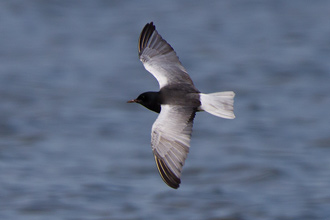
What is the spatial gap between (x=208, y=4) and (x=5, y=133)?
25.5 ft

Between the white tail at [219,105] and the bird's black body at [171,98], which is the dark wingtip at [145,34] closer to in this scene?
the bird's black body at [171,98]

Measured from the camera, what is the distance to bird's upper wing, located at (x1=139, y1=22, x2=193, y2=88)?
25.3 ft

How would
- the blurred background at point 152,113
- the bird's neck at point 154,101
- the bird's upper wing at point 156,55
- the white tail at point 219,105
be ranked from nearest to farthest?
the white tail at point 219,105 < the bird's neck at point 154,101 < the bird's upper wing at point 156,55 < the blurred background at point 152,113

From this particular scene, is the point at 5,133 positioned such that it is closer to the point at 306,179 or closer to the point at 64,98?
the point at 64,98

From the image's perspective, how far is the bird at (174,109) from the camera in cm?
669

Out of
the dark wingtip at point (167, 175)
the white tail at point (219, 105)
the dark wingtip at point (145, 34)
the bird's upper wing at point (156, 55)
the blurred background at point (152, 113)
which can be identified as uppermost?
the blurred background at point (152, 113)

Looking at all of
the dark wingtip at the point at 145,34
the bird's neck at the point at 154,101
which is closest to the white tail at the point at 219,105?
the bird's neck at the point at 154,101

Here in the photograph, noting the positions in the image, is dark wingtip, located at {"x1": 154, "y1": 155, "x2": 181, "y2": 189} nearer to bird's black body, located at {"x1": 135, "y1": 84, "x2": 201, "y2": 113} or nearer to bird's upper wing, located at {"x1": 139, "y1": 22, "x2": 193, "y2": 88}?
bird's black body, located at {"x1": 135, "y1": 84, "x2": 201, "y2": 113}

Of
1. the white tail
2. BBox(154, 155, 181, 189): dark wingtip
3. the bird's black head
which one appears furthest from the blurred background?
BBox(154, 155, 181, 189): dark wingtip

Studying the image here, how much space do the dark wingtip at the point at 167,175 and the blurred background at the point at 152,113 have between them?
14.5 feet

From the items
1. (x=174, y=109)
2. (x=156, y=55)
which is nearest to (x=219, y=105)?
(x=174, y=109)

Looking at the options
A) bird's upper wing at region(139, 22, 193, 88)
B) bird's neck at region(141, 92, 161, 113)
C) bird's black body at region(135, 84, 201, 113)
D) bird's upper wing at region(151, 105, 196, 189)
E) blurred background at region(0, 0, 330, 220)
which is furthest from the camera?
blurred background at region(0, 0, 330, 220)

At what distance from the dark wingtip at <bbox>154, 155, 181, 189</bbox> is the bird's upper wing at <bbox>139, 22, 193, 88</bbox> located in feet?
4.13

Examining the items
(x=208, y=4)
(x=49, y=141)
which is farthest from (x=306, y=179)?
(x=208, y=4)
